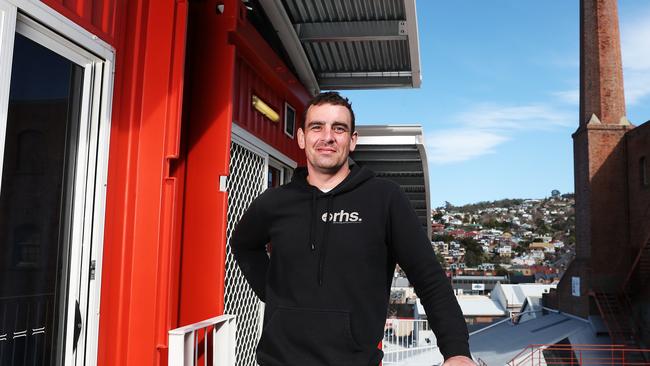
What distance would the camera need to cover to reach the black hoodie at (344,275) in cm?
167

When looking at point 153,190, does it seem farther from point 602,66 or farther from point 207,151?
point 602,66

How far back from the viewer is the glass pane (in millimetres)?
2207

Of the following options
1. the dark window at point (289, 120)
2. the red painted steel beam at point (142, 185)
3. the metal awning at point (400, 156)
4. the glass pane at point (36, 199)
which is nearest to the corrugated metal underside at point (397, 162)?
the metal awning at point (400, 156)

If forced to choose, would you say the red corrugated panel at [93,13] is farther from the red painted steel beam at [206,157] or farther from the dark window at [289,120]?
the dark window at [289,120]

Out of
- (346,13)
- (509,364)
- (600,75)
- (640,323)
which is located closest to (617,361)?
(640,323)

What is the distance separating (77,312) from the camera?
8.47 feet

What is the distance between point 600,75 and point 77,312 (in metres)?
24.3

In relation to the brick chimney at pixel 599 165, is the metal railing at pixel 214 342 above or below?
below

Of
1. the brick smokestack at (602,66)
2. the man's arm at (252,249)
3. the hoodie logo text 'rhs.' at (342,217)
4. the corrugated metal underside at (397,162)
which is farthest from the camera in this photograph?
the brick smokestack at (602,66)

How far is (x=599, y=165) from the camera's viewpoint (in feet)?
72.2

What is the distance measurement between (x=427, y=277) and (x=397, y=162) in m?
6.33

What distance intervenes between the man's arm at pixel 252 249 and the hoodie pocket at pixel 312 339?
13.2 inches

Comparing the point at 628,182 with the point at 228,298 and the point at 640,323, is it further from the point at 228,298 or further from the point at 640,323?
the point at 228,298

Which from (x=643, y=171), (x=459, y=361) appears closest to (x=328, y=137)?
(x=459, y=361)
